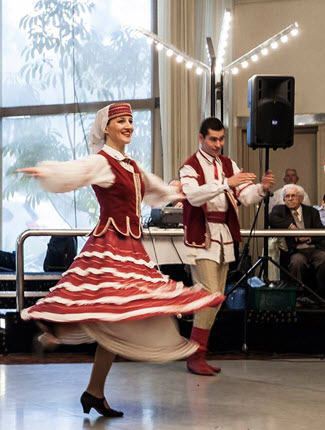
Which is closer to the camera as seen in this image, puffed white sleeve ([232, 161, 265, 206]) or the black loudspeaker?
puffed white sleeve ([232, 161, 265, 206])

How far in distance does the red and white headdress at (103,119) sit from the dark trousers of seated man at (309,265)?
248 centimetres

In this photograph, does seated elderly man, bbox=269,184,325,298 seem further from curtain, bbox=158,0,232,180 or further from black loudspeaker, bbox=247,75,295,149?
curtain, bbox=158,0,232,180

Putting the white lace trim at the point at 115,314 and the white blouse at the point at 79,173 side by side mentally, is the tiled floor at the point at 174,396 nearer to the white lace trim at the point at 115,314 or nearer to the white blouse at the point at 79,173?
the white lace trim at the point at 115,314

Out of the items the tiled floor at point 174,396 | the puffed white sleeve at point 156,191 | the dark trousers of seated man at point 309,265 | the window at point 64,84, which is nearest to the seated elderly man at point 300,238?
the dark trousers of seated man at point 309,265

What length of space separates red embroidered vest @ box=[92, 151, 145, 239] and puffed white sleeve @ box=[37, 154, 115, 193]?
38 mm

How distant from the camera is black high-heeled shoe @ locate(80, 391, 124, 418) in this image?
11.1 feet

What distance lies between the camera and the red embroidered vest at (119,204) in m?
3.39

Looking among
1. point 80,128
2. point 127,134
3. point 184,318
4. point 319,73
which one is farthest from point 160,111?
point 127,134

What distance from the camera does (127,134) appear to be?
3.53m

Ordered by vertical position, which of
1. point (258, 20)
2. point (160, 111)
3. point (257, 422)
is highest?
point (258, 20)

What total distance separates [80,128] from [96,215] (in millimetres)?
1009

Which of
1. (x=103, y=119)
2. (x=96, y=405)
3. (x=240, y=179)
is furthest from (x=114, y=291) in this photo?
(x=240, y=179)

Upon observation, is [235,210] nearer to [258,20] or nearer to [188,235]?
[188,235]

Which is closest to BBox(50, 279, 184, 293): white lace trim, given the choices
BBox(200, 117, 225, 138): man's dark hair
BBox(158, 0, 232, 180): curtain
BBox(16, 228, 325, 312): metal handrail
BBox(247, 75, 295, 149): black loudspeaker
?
BBox(200, 117, 225, 138): man's dark hair
